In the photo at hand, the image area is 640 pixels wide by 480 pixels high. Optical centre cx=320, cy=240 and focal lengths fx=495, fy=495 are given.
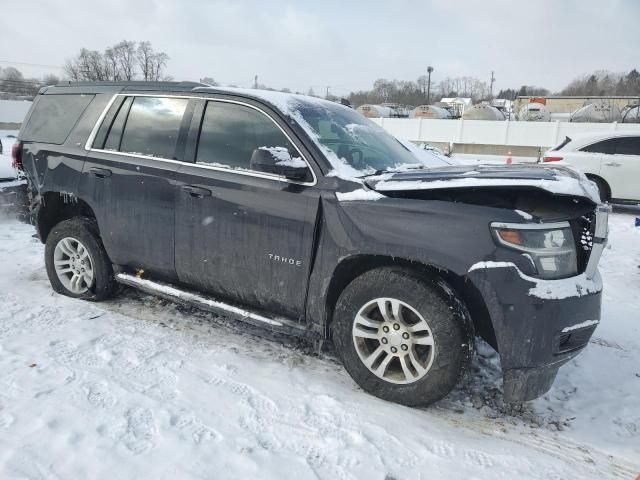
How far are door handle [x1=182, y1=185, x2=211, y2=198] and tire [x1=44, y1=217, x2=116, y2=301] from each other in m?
1.19

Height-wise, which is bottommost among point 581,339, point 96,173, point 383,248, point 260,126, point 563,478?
point 563,478

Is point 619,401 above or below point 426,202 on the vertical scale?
below

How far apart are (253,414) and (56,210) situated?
2.97 meters

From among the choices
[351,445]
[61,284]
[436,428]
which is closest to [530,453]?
[436,428]

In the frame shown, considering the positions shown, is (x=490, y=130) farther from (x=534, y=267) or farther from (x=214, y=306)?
(x=534, y=267)

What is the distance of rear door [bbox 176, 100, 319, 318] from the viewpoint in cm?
314

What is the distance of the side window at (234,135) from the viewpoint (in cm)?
337

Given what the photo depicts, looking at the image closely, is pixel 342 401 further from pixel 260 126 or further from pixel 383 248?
pixel 260 126

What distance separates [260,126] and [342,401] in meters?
1.88

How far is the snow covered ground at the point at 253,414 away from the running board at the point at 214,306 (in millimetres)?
286

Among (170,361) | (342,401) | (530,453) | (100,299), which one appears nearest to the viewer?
(530,453)

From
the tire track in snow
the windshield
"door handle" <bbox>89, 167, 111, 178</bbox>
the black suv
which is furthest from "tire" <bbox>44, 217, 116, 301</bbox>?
the tire track in snow

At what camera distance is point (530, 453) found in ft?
8.54

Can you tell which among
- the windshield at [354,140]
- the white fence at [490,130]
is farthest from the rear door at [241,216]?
the white fence at [490,130]
